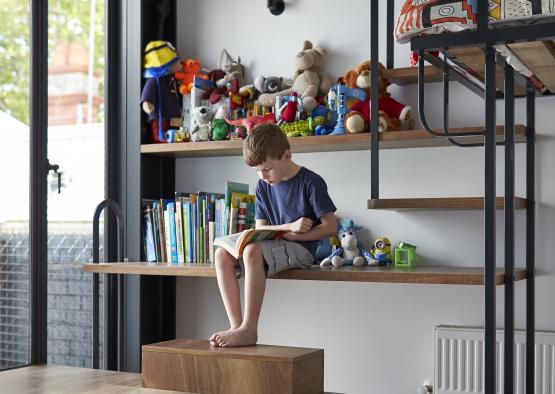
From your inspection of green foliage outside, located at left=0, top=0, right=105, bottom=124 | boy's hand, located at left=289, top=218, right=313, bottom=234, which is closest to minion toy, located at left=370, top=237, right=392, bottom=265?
boy's hand, located at left=289, top=218, right=313, bottom=234

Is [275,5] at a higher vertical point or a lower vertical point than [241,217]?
higher

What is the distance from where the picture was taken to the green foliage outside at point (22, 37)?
2.96 meters

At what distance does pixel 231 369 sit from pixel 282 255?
0.42 m

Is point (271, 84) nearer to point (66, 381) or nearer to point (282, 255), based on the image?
point (282, 255)

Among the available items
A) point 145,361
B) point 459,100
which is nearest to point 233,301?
point 145,361

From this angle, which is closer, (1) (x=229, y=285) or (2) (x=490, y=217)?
(2) (x=490, y=217)

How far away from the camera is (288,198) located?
2.75 meters

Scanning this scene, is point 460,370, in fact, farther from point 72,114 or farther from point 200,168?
point 72,114

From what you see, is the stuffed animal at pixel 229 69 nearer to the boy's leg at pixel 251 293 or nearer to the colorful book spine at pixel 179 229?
the colorful book spine at pixel 179 229

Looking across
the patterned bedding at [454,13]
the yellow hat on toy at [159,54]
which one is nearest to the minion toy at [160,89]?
the yellow hat on toy at [159,54]

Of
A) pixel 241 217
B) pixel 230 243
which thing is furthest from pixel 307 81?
pixel 230 243

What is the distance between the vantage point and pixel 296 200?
273cm

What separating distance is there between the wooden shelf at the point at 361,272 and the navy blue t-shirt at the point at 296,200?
0.47ft

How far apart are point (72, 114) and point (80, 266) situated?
0.62 metres
